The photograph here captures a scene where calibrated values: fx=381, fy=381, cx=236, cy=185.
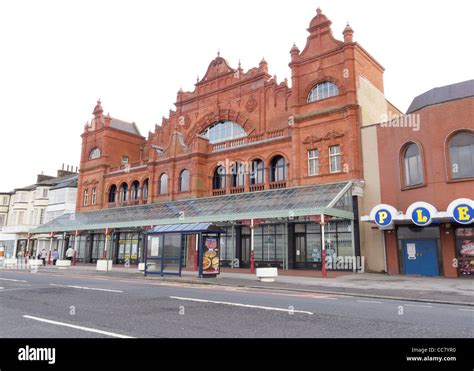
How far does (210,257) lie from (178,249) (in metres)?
1.97

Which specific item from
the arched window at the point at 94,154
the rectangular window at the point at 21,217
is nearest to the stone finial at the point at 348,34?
the arched window at the point at 94,154

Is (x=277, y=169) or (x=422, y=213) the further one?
(x=277, y=169)

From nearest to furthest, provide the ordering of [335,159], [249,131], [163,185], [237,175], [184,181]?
1. [335,159]
2. [237,175]
3. [249,131]
4. [184,181]
5. [163,185]

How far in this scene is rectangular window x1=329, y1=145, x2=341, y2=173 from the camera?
26622 mm

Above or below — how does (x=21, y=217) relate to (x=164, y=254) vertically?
above

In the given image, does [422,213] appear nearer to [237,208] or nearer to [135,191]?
[237,208]

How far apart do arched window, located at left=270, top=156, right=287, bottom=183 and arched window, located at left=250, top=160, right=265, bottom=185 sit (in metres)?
0.74

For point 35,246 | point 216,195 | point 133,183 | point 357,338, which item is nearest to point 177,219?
point 216,195

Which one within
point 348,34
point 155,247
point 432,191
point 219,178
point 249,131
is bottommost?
point 155,247

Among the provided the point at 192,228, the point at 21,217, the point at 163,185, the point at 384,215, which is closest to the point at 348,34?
the point at 384,215

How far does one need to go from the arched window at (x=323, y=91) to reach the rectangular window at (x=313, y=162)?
13.2 feet

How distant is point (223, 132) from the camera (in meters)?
36.4

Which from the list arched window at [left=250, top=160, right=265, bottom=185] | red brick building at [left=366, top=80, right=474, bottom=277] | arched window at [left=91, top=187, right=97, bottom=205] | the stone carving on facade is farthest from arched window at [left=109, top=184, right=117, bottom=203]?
red brick building at [left=366, top=80, right=474, bottom=277]

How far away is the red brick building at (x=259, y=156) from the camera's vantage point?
85.7 feet
